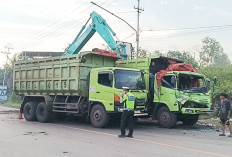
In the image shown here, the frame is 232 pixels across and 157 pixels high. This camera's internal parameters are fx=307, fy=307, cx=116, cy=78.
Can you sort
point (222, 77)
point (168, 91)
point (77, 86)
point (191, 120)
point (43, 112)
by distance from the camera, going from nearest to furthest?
point (168, 91)
point (77, 86)
point (191, 120)
point (43, 112)
point (222, 77)

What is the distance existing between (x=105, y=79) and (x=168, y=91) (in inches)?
106

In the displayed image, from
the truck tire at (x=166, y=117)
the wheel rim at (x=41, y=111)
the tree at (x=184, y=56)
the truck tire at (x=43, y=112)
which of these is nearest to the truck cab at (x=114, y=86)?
the truck tire at (x=166, y=117)

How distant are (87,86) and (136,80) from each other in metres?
2.15

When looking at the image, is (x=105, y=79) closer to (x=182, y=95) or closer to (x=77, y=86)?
(x=77, y=86)

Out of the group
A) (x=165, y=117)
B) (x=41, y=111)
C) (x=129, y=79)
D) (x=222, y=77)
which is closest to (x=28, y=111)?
(x=41, y=111)

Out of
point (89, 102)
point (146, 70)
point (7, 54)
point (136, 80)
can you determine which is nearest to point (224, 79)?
point (146, 70)

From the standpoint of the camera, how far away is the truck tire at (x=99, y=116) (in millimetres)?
12060

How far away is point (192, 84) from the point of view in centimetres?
1322

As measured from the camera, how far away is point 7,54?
54625 millimetres

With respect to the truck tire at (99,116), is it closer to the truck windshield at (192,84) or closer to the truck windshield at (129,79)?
the truck windshield at (129,79)

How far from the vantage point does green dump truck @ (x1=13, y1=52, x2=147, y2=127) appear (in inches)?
478

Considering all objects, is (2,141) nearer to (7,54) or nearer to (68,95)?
(68,95)

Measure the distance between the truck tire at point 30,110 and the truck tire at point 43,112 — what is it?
407 mm

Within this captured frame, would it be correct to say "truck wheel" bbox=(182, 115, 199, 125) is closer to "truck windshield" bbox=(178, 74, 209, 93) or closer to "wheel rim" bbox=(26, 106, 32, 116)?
"truck windshield" bbox=(178, 74, 209, 93)
